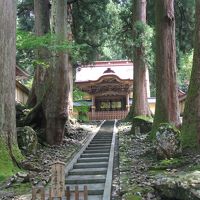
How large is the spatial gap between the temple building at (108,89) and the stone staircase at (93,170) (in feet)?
55.0

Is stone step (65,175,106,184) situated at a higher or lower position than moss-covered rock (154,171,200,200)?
lower

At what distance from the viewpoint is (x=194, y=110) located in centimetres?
878

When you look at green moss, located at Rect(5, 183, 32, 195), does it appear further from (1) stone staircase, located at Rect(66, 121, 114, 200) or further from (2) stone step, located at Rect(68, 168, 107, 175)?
(2) stone step, located at Rect(68, 168, 107, 175)

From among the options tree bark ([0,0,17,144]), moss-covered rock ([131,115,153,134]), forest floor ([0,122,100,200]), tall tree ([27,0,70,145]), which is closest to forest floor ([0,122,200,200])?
forest floor ([0,122,100,200])

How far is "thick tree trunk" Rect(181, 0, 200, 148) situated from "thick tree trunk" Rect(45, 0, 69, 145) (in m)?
4.87

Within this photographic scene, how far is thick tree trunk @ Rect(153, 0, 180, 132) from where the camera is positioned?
11500mm

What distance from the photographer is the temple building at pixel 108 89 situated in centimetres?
3148

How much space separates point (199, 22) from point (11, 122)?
515 centimetres

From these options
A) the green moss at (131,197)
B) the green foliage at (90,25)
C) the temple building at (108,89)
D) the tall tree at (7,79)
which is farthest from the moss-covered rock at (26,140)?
the temple building at (108,89)

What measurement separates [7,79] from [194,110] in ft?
14.7

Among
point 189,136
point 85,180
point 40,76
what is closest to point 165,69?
point 189,136

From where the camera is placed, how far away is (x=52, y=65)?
12.8 metres

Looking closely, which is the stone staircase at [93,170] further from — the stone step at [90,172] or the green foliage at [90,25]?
the green foliage at [90,25]

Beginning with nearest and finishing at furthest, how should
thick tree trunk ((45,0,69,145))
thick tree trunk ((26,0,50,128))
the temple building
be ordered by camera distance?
thick tree trunk ((45,0,69,145))
thick tree trunk ((26,0,50,128))
the temple building
